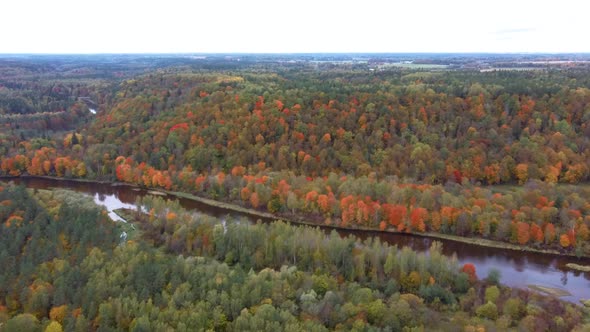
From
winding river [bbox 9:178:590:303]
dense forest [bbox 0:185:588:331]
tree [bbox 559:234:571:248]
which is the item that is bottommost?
winding river [bbox 9:178:590:303]

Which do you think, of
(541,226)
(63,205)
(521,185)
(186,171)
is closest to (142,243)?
(63,205)

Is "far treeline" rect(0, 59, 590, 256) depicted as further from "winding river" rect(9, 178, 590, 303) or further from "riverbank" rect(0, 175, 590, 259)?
"winding river" rect(9, 178, 590, 303)

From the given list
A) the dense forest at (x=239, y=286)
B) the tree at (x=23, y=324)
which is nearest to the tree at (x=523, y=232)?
the dense forest at (x=239, y=286)

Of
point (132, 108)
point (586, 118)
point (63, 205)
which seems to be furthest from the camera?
point (132, 108)

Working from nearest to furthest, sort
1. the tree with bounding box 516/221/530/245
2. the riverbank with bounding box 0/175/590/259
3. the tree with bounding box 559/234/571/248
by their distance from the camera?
the tree with bounding box 559/234/571/248 < the tree with bounding box 516/221/530/245 < the riverbank with bounding box 0/175/590/259

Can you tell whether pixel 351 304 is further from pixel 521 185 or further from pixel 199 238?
pixel 521 185

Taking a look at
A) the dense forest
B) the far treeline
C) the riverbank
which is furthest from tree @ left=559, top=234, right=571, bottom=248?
the dense forest

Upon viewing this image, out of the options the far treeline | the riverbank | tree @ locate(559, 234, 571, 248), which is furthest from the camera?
the far treeline
